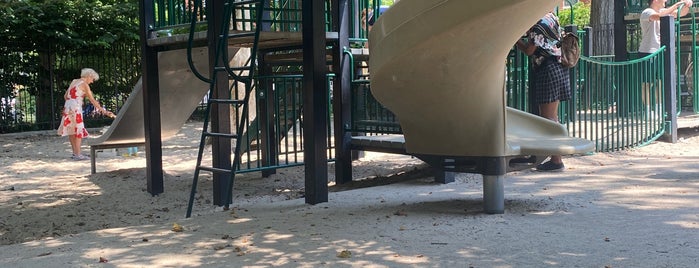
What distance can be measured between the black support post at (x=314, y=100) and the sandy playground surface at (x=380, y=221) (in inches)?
9.2

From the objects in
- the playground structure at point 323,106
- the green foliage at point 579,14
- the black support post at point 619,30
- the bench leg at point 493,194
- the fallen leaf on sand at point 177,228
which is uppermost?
the green foliage at point 579,14

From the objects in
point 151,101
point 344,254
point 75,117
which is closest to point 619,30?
point 151,101

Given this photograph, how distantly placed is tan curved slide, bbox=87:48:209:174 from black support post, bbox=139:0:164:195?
39 centimetres

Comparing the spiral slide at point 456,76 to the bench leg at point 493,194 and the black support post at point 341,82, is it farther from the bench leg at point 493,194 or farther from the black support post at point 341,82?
the black support post at point 341,82

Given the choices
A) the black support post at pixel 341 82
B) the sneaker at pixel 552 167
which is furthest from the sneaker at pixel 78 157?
the sneaker at pixel 552 167

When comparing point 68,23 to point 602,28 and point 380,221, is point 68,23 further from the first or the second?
point 380,221

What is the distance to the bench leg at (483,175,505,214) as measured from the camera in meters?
6.15

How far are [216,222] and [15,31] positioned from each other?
14279 mm

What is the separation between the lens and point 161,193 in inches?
359

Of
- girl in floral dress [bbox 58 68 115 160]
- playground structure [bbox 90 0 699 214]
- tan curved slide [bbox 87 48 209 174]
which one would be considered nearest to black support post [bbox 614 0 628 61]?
playground structure [bbox 90 0 699 214]

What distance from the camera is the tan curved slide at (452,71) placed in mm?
5270

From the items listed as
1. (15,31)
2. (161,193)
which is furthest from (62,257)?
(15,31)

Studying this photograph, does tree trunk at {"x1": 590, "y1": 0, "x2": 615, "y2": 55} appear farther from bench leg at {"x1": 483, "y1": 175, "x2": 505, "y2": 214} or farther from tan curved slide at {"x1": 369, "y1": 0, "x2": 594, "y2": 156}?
bench leg at {"x1": 483, "y1": 175, "x2": 505, "y2": 214}

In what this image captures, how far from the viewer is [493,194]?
6191mm
